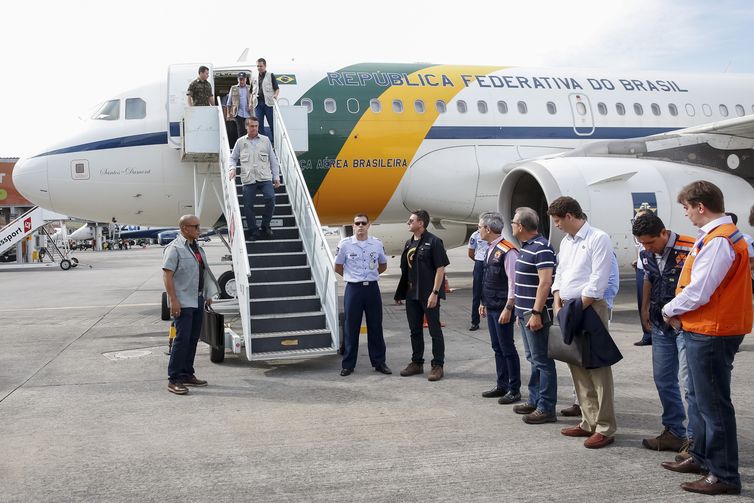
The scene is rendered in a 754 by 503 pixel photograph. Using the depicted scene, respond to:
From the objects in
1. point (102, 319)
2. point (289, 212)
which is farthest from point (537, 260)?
point (102, 319)

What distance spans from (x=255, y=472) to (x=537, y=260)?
2540 mm

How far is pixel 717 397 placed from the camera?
3.74 m

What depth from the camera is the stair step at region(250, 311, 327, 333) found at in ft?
23.7

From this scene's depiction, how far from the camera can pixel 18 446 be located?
15.5 ft

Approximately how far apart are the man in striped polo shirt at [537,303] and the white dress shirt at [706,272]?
4.41 ft

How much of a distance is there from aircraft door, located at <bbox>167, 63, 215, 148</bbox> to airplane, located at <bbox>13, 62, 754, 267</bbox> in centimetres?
2

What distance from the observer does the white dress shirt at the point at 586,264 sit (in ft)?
14.8

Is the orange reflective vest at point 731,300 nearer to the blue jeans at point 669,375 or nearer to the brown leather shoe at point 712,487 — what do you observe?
the blue jeans at point 669,375

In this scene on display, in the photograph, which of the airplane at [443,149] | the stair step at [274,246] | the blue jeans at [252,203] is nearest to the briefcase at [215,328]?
the stair step at [274,246]

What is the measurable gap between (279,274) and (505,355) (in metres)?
3.31

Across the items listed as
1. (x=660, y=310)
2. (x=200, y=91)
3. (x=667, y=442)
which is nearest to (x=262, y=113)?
(x=200, y=91)

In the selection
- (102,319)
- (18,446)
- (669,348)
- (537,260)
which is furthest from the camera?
(102,319)

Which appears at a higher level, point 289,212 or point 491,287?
point 289,212

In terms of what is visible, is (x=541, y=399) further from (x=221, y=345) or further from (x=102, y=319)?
(x=102, y=319)
